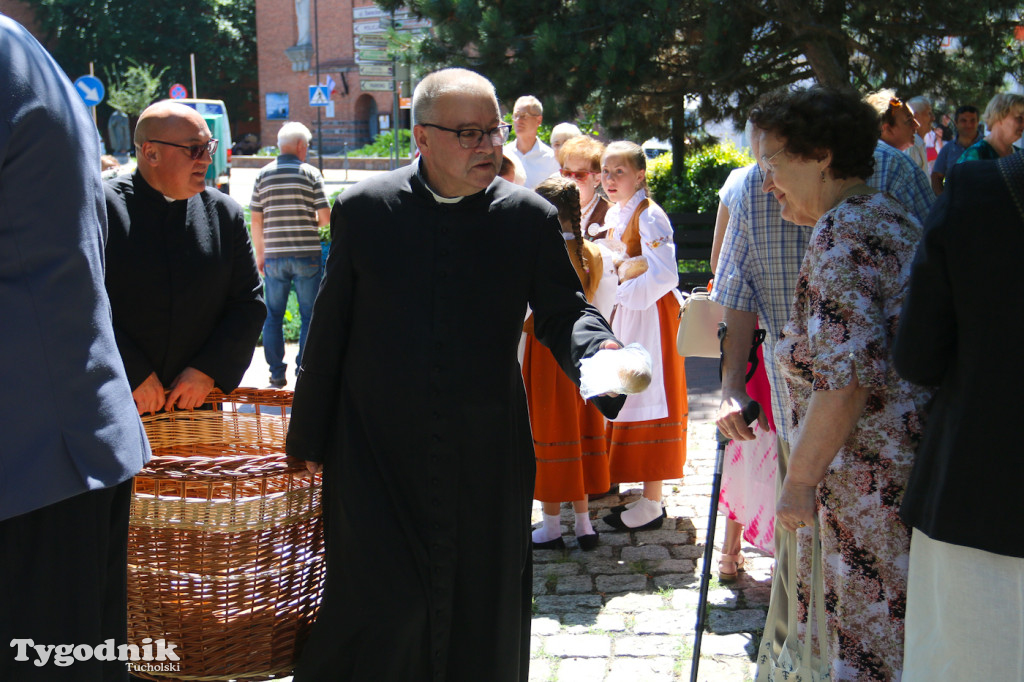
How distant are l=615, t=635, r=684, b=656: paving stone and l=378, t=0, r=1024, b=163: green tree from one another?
7.52 m

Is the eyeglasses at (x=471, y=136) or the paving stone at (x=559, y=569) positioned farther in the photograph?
the paving stone at (x=559, y=569)

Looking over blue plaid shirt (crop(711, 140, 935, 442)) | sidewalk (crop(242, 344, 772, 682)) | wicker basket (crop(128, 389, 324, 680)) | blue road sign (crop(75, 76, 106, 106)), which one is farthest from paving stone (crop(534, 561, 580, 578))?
blue road sign (crop(75, 76, 106, 106))

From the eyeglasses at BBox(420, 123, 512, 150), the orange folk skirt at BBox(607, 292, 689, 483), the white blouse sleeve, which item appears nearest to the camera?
the eyeglasses at BBox(420, 123, 512, 150)

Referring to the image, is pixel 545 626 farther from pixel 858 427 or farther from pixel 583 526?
pixel 858 427

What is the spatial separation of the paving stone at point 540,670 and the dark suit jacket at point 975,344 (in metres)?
1.82

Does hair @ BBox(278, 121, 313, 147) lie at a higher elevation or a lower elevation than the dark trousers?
higher

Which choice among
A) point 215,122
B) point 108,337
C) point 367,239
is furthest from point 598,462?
point 215,122

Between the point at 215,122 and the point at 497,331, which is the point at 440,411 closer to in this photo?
the point at 497,331

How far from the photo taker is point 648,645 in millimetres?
3912

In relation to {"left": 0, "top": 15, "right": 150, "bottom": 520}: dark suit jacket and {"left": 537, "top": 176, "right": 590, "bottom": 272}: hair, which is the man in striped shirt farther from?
{"left": 0, "top": 15, "right": 150, "bottom": 520}: dark suit jacket

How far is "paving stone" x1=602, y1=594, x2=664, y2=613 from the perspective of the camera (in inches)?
168

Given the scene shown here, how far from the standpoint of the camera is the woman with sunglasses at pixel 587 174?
18.5ft

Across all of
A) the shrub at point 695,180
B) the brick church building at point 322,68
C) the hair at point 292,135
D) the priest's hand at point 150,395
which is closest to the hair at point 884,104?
the priest's hand at point 150,395

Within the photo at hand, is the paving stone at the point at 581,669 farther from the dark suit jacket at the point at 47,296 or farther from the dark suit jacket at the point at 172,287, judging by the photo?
the dark suit jacket at the point at 47,296
